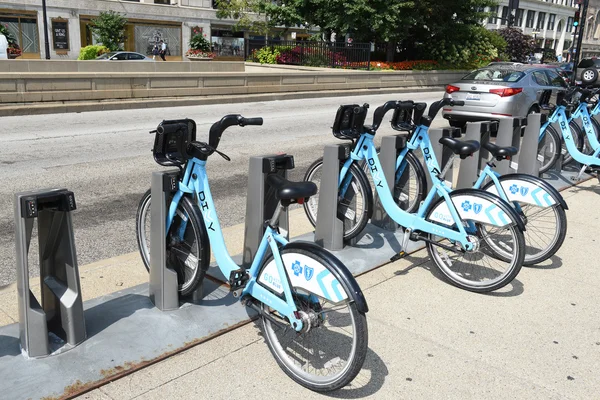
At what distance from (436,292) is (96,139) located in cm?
886

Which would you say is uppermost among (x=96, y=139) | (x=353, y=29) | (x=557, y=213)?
(x=353, y=29)

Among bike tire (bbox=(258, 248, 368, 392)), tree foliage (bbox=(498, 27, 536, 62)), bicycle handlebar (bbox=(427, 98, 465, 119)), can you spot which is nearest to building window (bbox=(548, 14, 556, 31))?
tree foliage (bbox=(498, 27, 536, 62))

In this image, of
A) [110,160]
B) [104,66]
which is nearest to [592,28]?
[104,66]

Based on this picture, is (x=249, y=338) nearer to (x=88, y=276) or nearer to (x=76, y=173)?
(x=88, y=276)

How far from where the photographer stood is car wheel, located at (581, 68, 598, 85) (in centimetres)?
1223

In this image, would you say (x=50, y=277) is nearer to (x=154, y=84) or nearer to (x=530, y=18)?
(x=154, y=84)

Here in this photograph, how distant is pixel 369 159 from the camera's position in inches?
207

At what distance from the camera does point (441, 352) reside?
142 inches

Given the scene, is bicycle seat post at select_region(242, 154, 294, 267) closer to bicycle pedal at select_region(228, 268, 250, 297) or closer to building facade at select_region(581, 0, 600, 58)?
bicycle pedal at select_region(228, 268, 250, 297)

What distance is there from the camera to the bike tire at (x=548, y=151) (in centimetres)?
816

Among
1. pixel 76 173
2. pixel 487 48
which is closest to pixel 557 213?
pixel 76 173

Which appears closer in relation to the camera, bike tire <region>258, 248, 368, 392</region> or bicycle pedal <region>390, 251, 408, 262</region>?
bike tire <region>258, 248, 368, 392</region>

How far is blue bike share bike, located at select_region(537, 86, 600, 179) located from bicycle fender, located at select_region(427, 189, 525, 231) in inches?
160

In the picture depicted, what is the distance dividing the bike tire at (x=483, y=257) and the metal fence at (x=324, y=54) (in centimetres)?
2498
